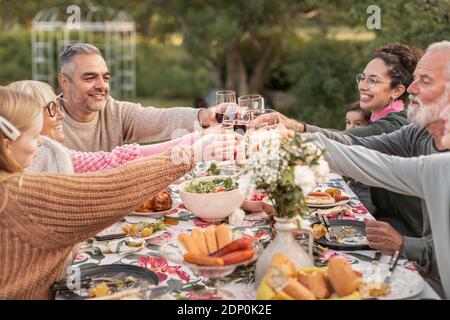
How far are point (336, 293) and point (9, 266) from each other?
1109mm

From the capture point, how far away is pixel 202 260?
1.95m

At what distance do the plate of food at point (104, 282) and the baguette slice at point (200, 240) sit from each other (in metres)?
0.22

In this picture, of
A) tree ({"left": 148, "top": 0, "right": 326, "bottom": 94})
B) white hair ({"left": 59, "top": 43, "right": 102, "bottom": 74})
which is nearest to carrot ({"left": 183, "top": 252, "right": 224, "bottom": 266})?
white hair ({"left": 59, "top": 43, "right": 102, "bottom": 74})

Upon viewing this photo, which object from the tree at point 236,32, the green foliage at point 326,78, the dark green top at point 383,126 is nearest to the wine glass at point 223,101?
the dark green top at point 383,126

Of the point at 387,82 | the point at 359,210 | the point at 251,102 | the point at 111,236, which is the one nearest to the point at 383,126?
the point at 387,82

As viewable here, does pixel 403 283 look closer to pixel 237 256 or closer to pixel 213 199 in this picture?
pixel 237 256

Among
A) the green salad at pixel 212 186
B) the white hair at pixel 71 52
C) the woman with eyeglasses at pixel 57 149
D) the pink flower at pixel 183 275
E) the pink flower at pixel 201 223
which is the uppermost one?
the white hair at pixel 71 52

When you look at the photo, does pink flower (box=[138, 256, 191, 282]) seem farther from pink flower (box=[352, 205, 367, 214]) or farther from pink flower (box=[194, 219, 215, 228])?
pink flower (box=[352, 205, 367, 214])

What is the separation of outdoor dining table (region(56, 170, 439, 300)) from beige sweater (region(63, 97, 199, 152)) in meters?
1.14

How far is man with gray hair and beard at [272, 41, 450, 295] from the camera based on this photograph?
8.36 feet

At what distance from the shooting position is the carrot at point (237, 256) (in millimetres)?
1961

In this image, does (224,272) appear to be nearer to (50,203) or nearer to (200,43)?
(50,203)

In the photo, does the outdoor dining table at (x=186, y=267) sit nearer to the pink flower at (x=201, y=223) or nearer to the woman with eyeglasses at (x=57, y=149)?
the pink flower at (x=201, y=223)

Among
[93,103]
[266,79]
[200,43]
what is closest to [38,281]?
[93,103]
